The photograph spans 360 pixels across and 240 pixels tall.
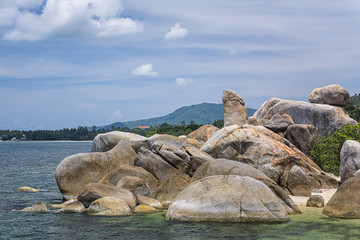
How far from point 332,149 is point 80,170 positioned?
1837 cm

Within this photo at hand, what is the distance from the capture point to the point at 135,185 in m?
23.1

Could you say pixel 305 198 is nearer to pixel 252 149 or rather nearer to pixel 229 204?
pixel 252 149

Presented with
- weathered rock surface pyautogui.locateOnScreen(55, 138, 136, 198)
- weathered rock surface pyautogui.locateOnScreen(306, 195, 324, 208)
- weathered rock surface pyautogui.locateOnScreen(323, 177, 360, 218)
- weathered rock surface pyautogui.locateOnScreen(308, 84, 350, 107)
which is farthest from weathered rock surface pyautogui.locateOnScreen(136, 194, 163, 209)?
weathered rock surface pyautogui.locateOnScreen(308, 84, 350, 107)

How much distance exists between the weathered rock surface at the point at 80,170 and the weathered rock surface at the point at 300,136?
13.7m

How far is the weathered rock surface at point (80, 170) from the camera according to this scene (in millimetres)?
26594

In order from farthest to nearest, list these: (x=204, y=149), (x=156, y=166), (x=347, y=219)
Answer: (x=204, y=149) < (x=156, y=166) < (x=347, y=219)

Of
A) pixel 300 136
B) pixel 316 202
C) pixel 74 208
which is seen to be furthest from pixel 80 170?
pixel 300 136

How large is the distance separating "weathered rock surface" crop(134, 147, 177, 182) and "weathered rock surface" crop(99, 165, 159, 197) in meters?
0.62

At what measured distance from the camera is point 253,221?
17938 millimetres

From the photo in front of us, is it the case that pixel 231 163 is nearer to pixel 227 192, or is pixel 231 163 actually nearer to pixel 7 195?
pixel 227 192

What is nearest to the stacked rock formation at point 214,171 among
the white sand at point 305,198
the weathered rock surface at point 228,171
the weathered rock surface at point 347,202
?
the weathered rock surface at point 228,171

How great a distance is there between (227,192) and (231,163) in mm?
3931

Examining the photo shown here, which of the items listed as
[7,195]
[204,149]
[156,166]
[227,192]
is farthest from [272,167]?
[7,195]

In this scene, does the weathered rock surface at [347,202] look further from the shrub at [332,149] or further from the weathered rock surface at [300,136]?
the weathered rock surface at [300,136]
